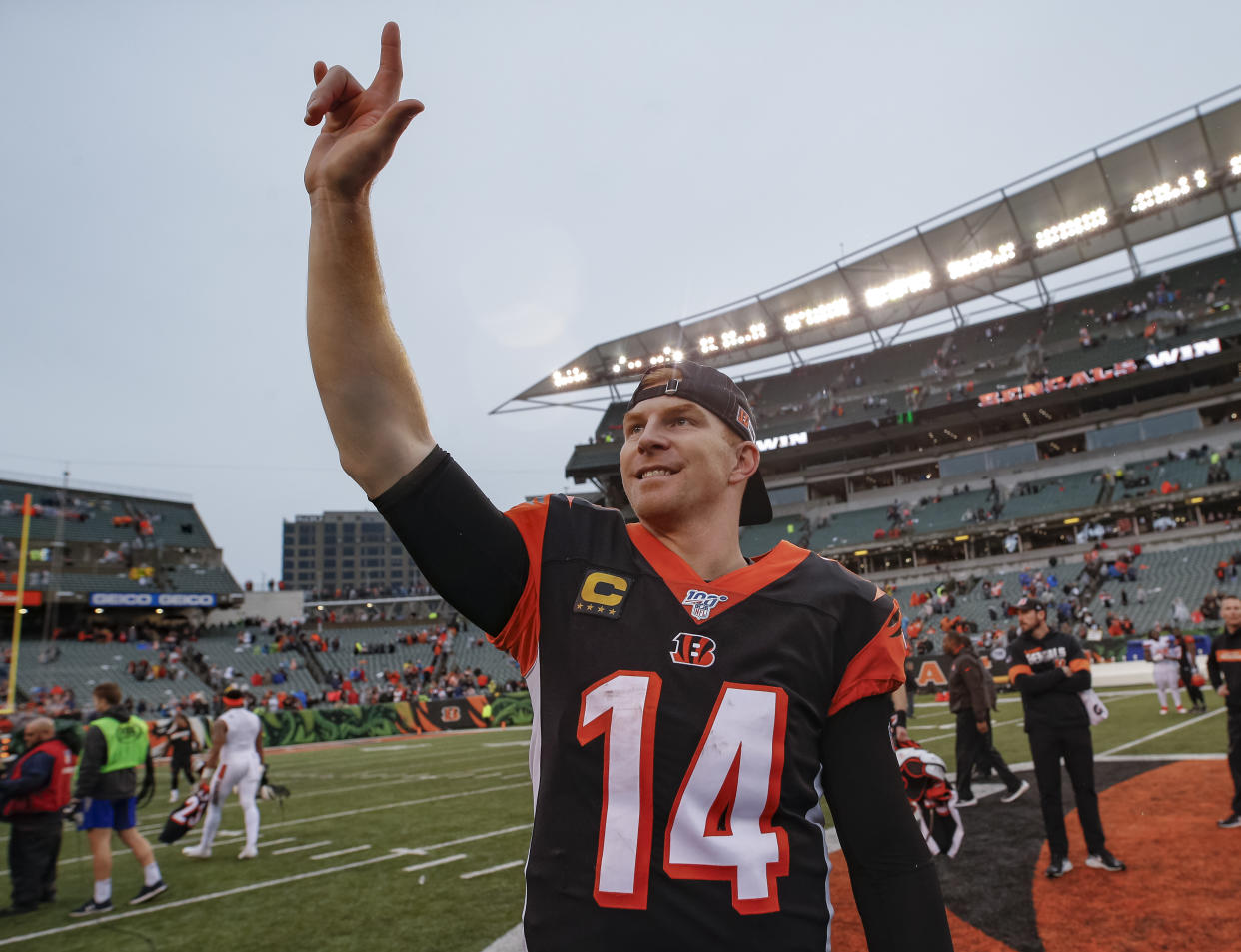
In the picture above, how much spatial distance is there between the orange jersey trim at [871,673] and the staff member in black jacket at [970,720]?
8151 mm

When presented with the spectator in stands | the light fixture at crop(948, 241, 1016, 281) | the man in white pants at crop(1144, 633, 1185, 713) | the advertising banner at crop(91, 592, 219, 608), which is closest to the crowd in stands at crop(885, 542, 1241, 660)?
the spectator in stands

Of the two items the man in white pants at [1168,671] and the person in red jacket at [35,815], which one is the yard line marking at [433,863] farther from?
the man in white pants at [1168,671]

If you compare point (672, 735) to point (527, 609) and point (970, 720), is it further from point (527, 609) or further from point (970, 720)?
point (970, 720)

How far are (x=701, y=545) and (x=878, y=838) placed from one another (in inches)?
31.4

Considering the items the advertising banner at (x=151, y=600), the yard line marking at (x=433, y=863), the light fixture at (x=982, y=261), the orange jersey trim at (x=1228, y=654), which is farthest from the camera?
the advertising banner at (x=151, y=600)

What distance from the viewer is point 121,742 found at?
25.1 ft

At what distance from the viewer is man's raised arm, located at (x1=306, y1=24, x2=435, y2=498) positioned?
4.40 ft

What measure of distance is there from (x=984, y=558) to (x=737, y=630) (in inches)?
1594

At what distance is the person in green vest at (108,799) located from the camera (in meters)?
7.29

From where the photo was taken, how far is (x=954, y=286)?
129 feet

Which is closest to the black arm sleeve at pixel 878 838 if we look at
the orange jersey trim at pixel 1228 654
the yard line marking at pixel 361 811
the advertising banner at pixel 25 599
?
the orange jersey trim at pixel 1228 654

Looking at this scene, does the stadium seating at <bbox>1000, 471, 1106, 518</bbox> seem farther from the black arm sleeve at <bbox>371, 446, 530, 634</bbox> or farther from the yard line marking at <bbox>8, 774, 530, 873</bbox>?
the black arm sleeve at <bbox>371, 446, 530, 634</bbox>

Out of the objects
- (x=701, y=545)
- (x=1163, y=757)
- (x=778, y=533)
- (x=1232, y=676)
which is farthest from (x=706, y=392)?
(x=778, y=533)

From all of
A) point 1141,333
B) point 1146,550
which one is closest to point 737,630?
point 1146,550
